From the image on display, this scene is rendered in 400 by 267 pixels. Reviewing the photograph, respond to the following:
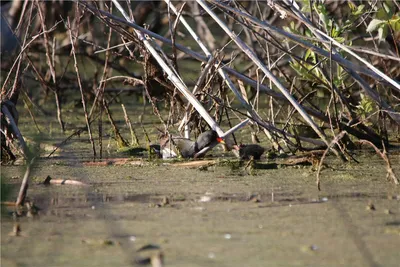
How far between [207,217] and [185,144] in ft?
3.23

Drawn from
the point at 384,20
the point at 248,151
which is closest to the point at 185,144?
the point at 248,151

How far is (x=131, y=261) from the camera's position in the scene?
1.82 meters

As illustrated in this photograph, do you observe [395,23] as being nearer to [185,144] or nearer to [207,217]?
[185,144]

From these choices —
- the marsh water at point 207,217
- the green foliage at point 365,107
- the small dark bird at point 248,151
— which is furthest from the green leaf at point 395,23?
the small dark bird at point 248,151

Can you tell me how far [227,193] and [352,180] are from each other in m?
0.45

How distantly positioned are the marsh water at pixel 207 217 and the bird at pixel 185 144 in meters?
0.11

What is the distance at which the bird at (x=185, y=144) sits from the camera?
10.1 feet

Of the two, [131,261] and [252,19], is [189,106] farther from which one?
[131,261]

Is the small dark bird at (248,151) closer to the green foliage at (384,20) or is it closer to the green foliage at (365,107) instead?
the green foliage at (365,107)

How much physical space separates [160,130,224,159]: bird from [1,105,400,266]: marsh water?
0.11 m

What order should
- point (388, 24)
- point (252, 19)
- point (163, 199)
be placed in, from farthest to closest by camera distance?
point (388, 24) → point (252, 19) → point (163, 199)

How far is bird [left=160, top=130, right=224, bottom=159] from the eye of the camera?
3.08 m

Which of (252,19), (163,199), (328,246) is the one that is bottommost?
(328,246)

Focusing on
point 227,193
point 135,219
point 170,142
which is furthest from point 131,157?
point 135,219
